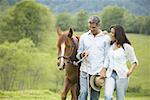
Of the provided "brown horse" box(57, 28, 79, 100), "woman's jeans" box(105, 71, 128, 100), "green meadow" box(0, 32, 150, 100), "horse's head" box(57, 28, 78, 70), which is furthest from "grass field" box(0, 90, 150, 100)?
"woman's jeans" box(105, 71, 128, 100)

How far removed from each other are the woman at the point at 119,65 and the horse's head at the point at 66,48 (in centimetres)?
43

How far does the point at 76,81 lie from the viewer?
14.4 feet

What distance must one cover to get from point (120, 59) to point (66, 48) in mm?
578

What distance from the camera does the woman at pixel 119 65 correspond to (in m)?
3.86

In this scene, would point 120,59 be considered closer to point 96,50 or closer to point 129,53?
point 129,53

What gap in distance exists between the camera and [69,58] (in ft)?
13.6

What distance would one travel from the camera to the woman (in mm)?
3863

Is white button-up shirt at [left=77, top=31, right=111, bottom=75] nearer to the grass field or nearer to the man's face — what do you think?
the man's face

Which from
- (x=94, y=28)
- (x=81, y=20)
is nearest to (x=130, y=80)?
(x=81, y=20)

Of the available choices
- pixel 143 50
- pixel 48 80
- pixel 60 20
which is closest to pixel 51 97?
pixel 48 80

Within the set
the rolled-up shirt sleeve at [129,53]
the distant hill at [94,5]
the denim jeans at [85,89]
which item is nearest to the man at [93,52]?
the denim jeans at [85,89]

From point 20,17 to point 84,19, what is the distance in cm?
85

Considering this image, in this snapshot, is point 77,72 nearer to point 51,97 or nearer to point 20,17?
point 51,97

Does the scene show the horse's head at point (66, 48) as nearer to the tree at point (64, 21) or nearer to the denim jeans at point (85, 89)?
the denim jeans at point (85, 89)
